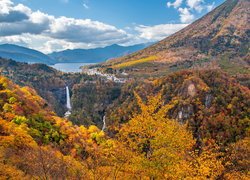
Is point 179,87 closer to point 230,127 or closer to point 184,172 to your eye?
point 230,127

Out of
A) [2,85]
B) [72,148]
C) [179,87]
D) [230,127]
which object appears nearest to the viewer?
[72,148]

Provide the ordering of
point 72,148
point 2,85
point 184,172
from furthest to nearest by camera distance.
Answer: point 2,85 < point 72,148 < point 184,172

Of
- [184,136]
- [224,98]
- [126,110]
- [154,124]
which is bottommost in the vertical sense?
[126,110]

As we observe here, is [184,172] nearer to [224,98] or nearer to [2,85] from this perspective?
[2,85]

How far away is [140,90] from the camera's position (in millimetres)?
181500

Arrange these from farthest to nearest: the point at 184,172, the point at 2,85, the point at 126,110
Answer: the point at 126,110
the point at 2,85
the point at 184,172

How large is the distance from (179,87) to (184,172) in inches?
→ 4829

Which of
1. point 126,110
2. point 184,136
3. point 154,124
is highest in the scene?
point 154,124

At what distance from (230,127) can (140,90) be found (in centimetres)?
8020

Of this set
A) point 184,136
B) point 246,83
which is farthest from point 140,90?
point 184,136

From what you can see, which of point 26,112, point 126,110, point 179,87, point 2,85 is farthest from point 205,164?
point 126,110

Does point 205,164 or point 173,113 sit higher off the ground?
point 205,164

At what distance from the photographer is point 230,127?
361 ft

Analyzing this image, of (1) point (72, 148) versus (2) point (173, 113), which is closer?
(1) point (72, 148)
